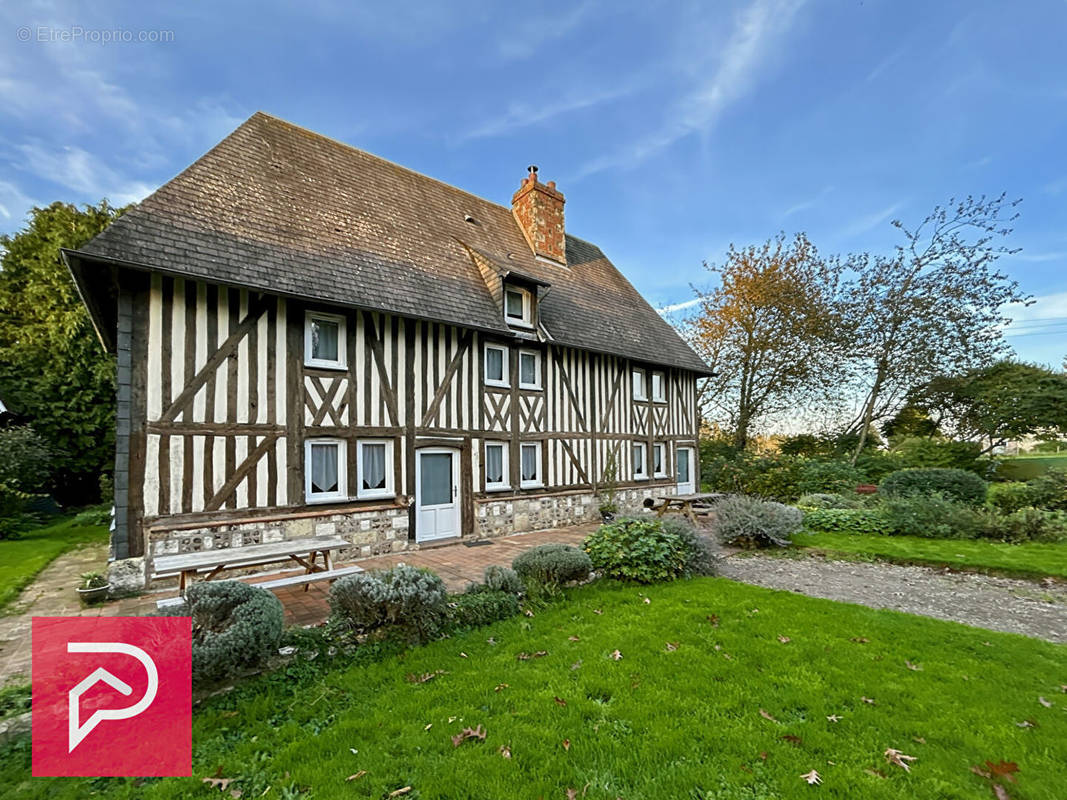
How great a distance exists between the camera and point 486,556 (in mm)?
8586

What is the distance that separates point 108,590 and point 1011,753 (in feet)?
30.6

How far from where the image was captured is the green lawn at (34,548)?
23.1ft

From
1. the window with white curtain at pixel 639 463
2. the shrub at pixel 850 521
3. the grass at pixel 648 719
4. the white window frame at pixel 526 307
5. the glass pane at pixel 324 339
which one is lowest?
the shrub at pixel 850 521

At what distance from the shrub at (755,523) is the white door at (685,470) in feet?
21.3

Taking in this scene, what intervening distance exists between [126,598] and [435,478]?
513cm

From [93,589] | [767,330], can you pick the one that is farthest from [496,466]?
[767,330]

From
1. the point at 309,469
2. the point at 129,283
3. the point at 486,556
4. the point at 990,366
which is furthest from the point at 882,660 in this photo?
the point at 990,366

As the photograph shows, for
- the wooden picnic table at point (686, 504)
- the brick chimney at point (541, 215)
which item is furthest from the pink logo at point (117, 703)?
the brick chimney at point (541, 215)

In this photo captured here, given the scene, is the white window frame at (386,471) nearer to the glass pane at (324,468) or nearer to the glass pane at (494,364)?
the glass pane at (324,468)

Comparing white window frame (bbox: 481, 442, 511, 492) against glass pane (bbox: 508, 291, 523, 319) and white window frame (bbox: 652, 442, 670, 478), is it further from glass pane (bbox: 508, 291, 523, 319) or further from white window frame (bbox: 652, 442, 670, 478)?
white window frame (bbox: 652, 442, 670, 478)

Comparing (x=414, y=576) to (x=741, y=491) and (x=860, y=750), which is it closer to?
(x=860, y=750)

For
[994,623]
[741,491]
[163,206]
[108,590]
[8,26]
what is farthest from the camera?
[741,491]

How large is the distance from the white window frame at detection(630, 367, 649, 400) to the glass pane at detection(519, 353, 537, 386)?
3784 mm

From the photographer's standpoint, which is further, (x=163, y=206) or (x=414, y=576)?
(x=163, y=206)
